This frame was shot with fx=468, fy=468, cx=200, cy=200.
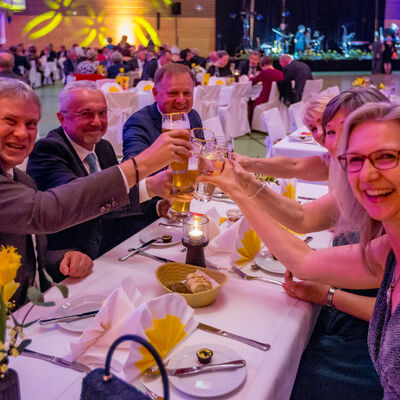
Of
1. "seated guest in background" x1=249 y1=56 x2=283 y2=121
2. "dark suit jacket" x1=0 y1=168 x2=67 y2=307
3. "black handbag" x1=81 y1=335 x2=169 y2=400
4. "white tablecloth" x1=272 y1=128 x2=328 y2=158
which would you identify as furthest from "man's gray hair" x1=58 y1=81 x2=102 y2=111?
"seated guest in background" x1=249 y1=56 x2=283 y2=121

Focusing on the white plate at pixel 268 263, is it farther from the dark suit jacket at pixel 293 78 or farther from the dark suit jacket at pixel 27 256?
the dark suit jacket at pixel 293 78

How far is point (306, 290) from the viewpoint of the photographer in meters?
1.59

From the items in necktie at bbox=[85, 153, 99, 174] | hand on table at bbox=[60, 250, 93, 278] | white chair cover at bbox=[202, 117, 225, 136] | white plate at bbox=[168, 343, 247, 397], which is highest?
white chair cover at bbox=[202, 117, 225, 136]

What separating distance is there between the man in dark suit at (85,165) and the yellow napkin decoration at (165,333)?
78 cm

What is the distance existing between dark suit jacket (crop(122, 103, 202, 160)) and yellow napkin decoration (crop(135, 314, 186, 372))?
5.64 feet

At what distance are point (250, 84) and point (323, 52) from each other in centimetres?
1419

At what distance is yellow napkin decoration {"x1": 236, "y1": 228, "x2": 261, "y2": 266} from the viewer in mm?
1882

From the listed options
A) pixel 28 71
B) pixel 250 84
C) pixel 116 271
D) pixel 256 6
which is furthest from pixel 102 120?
pixel 256 6

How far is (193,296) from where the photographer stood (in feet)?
4.86

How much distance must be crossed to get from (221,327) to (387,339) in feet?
1.54

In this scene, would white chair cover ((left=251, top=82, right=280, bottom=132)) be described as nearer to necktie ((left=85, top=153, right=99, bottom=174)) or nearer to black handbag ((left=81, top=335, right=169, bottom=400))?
necktie ((left=85, top=153, right=99, bottom=174))

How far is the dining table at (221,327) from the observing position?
1.15 m

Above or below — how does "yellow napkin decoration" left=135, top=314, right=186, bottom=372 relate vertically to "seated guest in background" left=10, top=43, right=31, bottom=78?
below

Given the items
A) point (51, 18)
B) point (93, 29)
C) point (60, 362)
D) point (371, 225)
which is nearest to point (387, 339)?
point (371, 225)
